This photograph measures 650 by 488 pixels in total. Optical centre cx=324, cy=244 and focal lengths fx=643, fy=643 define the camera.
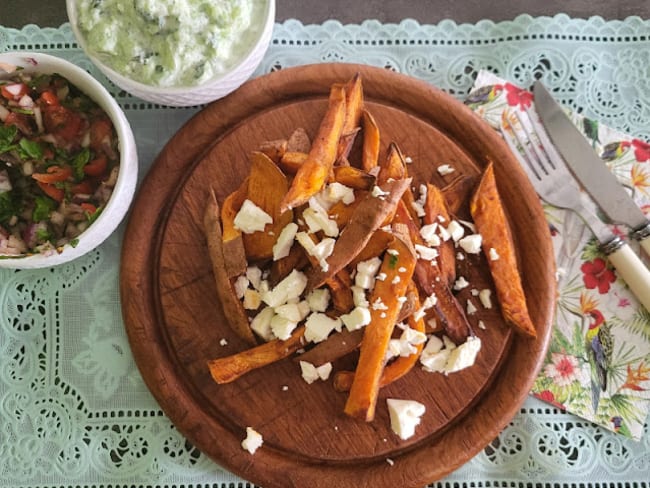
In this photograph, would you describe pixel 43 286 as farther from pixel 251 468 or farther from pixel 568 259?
pixel 568 259

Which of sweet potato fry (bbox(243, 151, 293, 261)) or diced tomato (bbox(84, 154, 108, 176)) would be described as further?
diced tomato (bbox(84, 154, 108, 176))

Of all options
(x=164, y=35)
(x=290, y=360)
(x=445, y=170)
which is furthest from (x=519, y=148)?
(x=164, y=35)

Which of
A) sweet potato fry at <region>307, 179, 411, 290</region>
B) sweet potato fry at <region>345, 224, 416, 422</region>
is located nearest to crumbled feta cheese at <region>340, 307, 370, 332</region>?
sweet potato fry at <region>345, 224, 416, 422</region>

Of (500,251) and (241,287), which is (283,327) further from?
(500,251)

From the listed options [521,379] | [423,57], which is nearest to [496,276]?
[521,379]

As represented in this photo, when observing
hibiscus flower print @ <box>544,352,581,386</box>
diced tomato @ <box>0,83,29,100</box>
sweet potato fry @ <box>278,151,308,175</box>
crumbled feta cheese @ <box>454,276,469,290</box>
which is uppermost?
sweet potato fry @ <box>278,151,308,175</box>

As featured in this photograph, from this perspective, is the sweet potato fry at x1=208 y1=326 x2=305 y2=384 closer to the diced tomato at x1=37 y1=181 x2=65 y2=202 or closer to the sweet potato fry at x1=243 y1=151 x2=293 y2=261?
the sweet potato fry at x1=243 y1=151 x2=293 y2=261

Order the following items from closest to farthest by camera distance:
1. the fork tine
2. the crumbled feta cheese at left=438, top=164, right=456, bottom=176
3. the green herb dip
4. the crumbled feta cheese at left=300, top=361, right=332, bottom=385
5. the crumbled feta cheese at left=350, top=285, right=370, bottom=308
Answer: the green herb dip < the crumbled feta cheese at left=350, top=285, right=370, bottom=308 < the crumbled feta cheese at left=300, top=361, right=332, bottom=385 < the crumbled feta cheese at left=438, top=164, right=456, bottom=176 < the fork tine

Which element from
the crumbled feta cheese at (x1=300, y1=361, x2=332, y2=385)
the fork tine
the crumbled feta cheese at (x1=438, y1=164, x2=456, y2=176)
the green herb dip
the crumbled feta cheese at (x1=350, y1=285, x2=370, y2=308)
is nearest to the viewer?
the green herb dip
